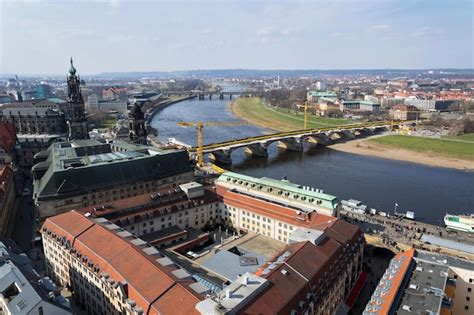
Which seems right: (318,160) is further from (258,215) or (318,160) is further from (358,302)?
(358,302)

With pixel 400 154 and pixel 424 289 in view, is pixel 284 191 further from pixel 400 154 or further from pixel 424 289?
pixel 400 154

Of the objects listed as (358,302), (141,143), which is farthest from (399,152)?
(358,302)

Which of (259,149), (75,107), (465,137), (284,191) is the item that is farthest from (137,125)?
(465,137)

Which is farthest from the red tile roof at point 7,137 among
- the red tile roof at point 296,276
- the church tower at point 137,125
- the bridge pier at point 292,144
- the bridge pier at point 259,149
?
the bridge pier at point 292,144

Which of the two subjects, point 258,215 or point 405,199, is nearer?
point 258,215

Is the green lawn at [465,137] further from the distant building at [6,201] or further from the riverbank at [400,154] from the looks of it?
the distant building at [6,201]

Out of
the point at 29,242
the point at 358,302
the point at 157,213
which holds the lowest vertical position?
the point at 358,302
